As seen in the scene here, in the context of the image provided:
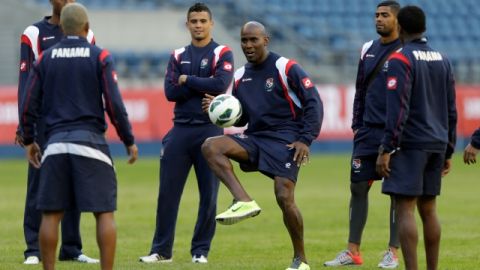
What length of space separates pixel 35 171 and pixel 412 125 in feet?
11.7

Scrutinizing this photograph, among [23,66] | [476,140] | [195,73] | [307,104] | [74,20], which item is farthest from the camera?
[195,73]

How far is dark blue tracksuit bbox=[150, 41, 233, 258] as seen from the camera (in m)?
11.0

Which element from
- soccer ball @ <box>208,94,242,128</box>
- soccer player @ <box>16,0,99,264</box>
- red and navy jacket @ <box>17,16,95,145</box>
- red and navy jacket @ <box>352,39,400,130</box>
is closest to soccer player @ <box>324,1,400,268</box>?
red and navy jacket @ <box>352,39,400,130</box>

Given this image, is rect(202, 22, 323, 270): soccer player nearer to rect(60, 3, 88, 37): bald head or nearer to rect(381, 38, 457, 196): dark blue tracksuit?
rect(381, 38, 457, 196): dark blue tracksuit

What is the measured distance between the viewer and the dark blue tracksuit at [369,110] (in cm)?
1044

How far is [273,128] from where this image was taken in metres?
10.3

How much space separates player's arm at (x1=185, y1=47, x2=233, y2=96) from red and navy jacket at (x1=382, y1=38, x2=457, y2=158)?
7.17 ft

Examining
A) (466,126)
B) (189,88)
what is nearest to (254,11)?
(466,126)

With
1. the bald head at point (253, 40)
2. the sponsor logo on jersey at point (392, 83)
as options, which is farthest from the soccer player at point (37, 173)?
the sponsor logo on jersey at point (392, 83)

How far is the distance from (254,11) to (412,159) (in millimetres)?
23755

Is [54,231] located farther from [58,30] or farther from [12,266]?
[58,30]

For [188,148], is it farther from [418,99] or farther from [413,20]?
[413,20]

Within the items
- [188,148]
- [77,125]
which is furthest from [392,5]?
[77,125]

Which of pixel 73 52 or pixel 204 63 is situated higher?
pixel 73 52
